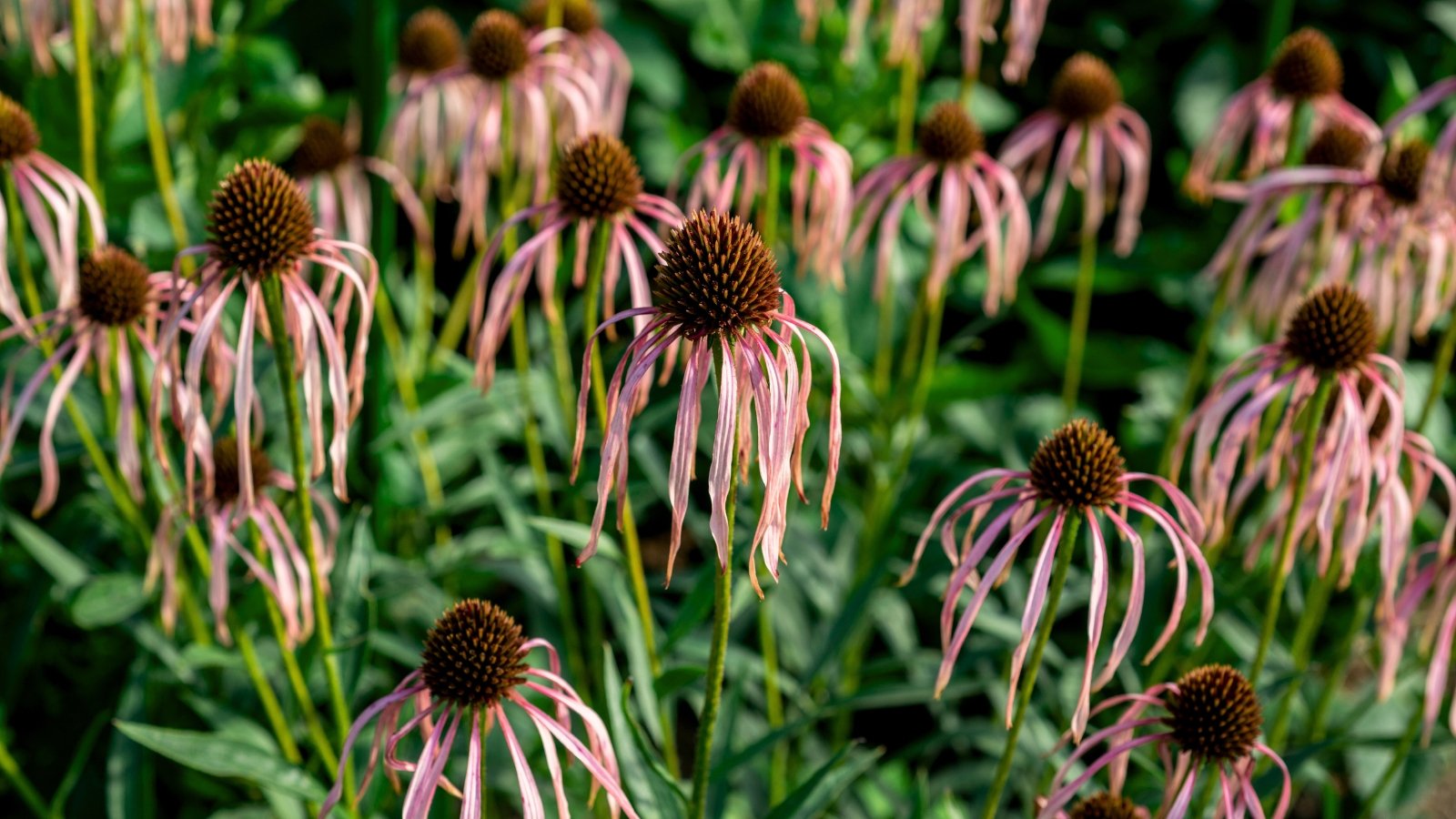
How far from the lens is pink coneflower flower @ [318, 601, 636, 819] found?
96 centimetres

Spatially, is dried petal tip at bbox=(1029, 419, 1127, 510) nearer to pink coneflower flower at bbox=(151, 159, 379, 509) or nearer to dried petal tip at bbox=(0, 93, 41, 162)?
pink coneflower flower at bbox=(151, 159, 379, 509)

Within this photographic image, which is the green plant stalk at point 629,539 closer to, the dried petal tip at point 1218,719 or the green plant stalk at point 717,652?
the green plant stalk at point 717,652

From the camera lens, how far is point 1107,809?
1203mm

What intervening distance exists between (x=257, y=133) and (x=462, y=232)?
2.84 ft

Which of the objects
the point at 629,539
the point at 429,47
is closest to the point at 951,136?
the point at 629,539

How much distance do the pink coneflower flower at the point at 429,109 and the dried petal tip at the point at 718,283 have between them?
116 centimetres

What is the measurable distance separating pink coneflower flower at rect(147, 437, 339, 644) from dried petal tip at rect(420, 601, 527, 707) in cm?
41

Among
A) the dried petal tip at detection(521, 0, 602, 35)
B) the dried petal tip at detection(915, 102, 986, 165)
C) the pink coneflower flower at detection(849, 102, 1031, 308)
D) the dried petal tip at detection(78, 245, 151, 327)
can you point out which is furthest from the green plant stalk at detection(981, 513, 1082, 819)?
the dried petal tip at detection(521, 0, 602, 35)

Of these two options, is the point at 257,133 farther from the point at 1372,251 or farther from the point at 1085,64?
the point at 1372,251

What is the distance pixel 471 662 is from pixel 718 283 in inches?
14.4

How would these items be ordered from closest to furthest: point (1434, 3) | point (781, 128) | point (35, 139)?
point (35, 139)
point (781, 128)
point (1434, 3)

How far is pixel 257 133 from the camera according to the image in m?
2.54

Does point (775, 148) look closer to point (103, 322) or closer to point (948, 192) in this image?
point (948, 192)

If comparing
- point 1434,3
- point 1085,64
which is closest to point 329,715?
point 1085,64
